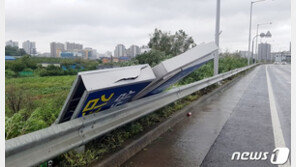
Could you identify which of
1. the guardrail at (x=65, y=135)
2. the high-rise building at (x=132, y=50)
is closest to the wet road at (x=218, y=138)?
the guardrail at (x=65, y=135)

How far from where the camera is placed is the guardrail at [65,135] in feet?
6.59

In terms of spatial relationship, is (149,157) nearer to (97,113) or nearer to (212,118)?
(97,113)

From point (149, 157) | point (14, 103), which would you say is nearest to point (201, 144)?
point (149, 157)

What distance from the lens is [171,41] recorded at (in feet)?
94.0

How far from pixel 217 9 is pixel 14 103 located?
9.08 metres

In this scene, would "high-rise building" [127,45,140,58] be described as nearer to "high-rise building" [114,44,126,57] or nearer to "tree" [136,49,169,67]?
"high-rise building" [114,44,126,57]

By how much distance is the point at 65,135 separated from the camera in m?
2.50

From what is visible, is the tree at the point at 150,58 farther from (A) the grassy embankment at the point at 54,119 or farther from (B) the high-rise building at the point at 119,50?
(B) the high-rise building at the point at 119,50

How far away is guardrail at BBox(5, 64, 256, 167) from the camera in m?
2.01

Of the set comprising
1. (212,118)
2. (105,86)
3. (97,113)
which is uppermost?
(105,86)

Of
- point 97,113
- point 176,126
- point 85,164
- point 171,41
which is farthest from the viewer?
point 171,41

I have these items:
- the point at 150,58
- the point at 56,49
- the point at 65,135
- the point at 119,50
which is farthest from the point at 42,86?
the point at 56,49

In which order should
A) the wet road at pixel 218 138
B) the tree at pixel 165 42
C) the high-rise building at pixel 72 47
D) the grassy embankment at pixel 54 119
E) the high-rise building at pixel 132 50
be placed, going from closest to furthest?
1. the grassy embankment at pixel 54 119
2. the wet road at pixel 218 138
3. the high-rise building at pixel 132 50
4. the tree at pixel 165 42
5. the high-rise building at pixel 72 47

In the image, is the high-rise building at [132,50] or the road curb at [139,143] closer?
the road curb at [139,143]
